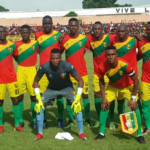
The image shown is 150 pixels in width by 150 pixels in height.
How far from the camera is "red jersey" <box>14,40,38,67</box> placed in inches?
279

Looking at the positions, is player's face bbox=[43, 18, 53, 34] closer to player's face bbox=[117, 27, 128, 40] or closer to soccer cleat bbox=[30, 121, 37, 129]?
player's face bbox=[117, 27, 128, 40]

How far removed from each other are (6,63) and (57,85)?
138cm

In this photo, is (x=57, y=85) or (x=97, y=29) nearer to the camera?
(x=57, y=85)

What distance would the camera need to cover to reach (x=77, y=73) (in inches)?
241

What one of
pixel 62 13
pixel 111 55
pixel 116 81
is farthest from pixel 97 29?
pixel 62 13

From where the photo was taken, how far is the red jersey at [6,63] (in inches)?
265

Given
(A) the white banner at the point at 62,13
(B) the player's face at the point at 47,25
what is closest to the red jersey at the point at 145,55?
(B) the player's face at the point at 47,25

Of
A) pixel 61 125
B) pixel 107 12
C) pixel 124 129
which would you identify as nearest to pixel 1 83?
pixel 61 125

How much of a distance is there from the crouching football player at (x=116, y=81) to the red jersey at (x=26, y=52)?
186 cm

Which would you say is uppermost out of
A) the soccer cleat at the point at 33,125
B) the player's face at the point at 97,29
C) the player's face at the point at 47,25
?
the player's face at the point at 47,25

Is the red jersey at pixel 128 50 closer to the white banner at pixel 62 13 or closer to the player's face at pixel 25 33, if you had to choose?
the player's face at pixel 25 33

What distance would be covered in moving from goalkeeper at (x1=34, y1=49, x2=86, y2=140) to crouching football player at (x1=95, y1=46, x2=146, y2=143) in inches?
20.4

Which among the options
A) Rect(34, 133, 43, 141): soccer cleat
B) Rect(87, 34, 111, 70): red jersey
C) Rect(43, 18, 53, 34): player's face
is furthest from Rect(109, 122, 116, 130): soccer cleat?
Rect(43, 18, 53, 34): player's face

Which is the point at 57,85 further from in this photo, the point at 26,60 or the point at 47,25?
the point at 47,25
